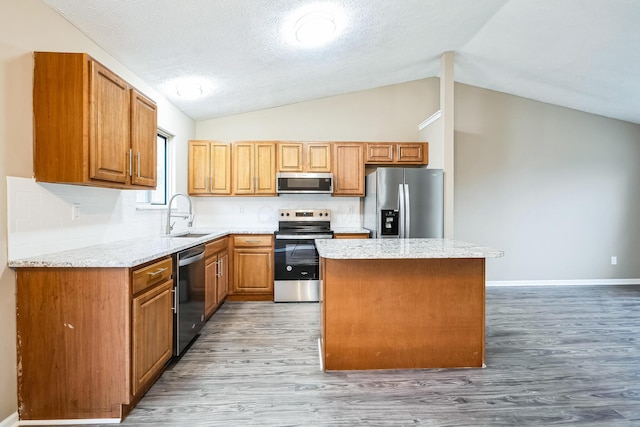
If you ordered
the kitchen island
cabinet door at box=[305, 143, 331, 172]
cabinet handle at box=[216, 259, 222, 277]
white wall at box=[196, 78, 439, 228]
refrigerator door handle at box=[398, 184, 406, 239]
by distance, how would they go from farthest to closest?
white wall at box=[196, 78, 439, 228] → cabinet door at box=[305, 143, 331, 172] → refrigerator door handle at box=[398, 184, 406, 239] → cabinet handle at box=[216, 259, 222, 277] → the kitchen island

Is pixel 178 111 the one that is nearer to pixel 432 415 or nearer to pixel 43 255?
pixel 43 255

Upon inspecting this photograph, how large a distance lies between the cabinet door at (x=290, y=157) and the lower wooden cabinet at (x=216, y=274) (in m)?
1.27

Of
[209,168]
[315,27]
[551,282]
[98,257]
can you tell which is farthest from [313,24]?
[551,282]

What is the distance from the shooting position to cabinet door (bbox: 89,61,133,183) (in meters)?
1.80

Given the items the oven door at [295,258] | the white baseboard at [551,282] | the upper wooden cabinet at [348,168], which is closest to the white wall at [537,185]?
the white baseboard at [551,282]

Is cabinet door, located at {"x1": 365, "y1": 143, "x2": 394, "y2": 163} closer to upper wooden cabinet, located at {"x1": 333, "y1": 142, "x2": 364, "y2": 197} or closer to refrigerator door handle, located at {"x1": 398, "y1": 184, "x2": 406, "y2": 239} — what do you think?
upper wooden cabinet, located at {"x1": 333, "y1": 142, "x2": 364, "y2": 197}

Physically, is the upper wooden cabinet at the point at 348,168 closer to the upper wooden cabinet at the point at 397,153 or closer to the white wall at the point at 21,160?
the upper wooden cabinet at the point at 397,153

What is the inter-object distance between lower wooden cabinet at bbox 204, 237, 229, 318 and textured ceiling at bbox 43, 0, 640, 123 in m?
1.80

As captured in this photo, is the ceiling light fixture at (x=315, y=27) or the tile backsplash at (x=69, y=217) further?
the ceiling light fixture at (x=315, y=27)

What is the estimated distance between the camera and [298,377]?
2111 mm

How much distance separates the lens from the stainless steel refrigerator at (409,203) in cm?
374

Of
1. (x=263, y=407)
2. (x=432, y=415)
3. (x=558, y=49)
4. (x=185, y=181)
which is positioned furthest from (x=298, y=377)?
(x=558, y=49)

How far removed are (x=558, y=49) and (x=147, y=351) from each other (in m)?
4.69

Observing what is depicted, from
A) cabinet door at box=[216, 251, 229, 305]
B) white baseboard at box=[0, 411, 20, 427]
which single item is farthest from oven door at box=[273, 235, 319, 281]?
white baseboard at box=[0, 411, 20, 427]
